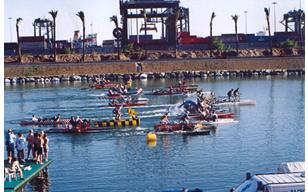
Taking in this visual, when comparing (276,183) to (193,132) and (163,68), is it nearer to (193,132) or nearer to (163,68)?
(193,132)

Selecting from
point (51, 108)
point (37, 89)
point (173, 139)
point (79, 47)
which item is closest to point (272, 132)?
point (173, 139)

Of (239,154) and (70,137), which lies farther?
(70,137)

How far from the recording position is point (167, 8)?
134 meters

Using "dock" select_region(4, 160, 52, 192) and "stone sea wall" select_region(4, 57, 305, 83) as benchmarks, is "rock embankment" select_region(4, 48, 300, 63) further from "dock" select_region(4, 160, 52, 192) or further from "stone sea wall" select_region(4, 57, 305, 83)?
"dock" select_region(4, 160, 52, 192)

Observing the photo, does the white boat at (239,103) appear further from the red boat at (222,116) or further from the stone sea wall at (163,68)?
the stone sea wall at (163,68)

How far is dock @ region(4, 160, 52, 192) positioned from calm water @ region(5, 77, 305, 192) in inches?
18.9

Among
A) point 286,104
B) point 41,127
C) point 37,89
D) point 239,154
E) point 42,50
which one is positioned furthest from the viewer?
point 42,50

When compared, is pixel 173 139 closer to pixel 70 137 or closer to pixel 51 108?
pixel 70 137

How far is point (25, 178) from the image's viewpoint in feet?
89.4

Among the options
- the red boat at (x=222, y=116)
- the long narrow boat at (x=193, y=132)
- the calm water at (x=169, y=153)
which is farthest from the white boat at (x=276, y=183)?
the red boat at (x=222, y=116)

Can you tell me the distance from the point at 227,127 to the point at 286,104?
58.0ft

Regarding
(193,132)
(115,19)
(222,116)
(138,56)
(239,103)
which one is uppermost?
(115,19)

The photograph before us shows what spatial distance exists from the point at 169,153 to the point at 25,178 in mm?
11164

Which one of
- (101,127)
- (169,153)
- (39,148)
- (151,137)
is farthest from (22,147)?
(101,127)
